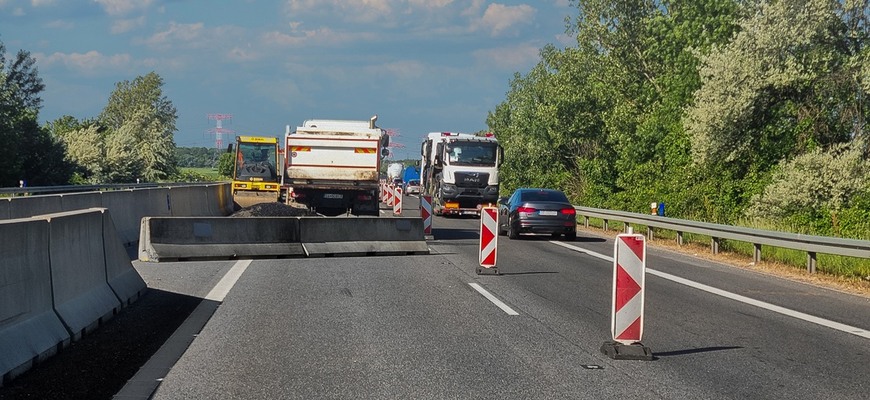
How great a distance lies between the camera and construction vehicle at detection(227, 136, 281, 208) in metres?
39.1

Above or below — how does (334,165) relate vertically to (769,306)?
above

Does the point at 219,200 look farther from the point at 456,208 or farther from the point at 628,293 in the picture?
the point at 628,293

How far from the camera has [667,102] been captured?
158 ft

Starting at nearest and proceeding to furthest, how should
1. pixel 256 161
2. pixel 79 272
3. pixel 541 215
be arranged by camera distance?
pixel 79 272
pixel 541 215
pixel 256 161

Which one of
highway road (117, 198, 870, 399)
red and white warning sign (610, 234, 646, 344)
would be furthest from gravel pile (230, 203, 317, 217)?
red and white warning sign (610, 234, 646, 344)

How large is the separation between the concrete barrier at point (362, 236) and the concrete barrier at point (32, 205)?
4988 mm

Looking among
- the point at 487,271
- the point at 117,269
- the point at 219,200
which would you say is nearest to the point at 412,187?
the point at 219,200

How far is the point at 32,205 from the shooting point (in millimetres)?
18703

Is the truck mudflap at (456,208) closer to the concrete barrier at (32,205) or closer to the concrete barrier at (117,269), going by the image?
the concrete barrier at (32,205)

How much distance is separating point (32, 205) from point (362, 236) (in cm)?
624

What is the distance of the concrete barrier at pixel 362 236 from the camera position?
62.2ft

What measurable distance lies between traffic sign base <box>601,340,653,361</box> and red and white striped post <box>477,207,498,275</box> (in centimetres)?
720

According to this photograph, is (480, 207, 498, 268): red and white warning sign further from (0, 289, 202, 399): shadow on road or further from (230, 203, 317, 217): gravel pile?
(230, 203, 317, 217): gravel pile

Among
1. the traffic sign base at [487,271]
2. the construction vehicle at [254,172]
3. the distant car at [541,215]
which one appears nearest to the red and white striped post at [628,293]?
the traffic sign base at [487,271]
